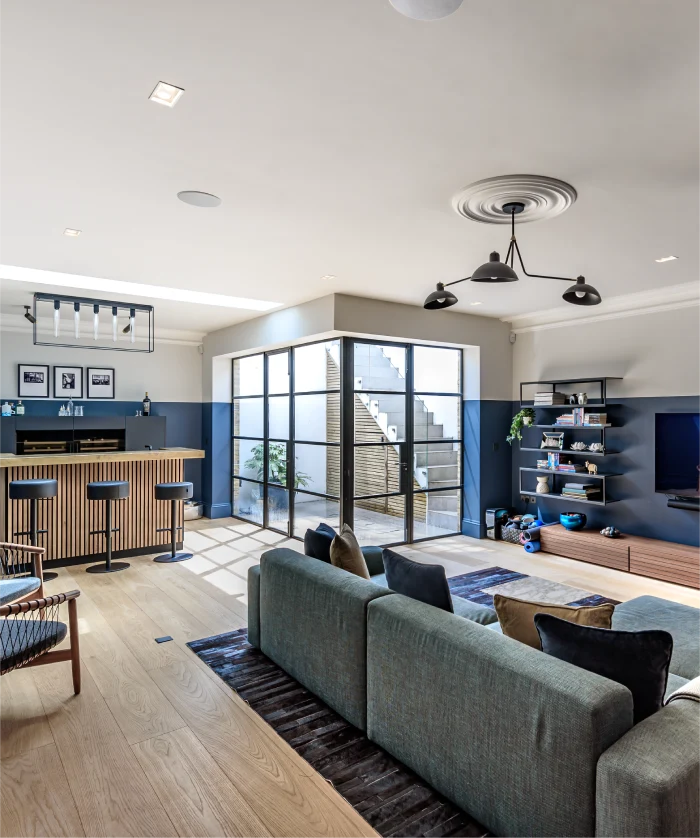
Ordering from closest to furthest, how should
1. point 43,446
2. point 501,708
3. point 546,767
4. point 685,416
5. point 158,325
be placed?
point 546,767 < point 501,708 < point 685,416 < point 43,446 < point 158,325

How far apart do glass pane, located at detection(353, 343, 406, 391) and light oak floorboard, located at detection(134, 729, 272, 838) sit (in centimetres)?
412

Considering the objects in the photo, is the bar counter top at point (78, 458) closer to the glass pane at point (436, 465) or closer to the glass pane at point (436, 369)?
the glass pane at point (436, 465)

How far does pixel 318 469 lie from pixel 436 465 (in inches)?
59.5

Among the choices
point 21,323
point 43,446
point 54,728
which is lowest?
point 54,728

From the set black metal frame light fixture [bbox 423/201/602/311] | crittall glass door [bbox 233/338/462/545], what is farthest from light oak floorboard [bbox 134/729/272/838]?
crittall glass door [bbox 233/338/462/545]

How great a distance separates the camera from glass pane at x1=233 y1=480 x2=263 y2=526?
298 inches

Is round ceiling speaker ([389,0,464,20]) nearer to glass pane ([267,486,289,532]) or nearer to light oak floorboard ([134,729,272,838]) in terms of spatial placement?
light oak floorboard ([134,729,272,838])

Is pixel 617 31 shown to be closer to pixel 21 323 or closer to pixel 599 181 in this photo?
pixel 599 181

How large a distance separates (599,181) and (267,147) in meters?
1.75

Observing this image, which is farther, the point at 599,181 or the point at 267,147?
the point at 599,181

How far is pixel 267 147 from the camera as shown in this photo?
103 inches

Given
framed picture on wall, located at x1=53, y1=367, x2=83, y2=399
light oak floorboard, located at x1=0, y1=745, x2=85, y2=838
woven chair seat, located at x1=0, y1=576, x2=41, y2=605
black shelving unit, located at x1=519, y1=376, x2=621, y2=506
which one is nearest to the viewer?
light oak floorboard, located at x1=0, y1=745, x2=85, y2=838

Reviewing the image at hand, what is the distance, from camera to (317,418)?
252 inches

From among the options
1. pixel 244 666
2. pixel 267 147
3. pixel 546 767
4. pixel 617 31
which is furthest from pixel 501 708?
pixel 267 147
